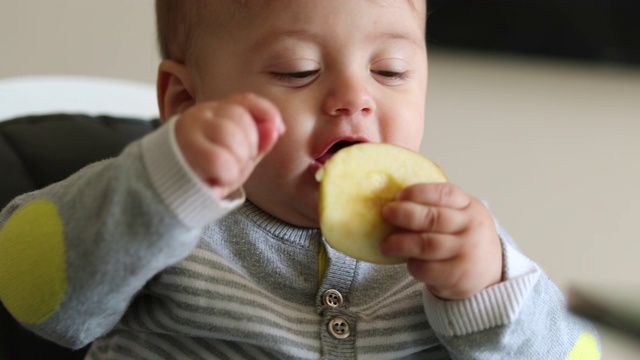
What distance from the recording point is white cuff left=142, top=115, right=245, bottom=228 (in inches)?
20.3

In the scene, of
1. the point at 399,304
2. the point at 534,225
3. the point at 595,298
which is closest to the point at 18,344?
the point at 399,304

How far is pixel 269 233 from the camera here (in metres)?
0.73

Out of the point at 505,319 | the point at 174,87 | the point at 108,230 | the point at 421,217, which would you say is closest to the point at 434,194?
the point at 421,217

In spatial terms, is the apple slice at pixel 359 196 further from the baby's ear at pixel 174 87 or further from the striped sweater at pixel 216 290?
the baby's ear at pixel 174 87

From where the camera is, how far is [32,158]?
2.88 ft

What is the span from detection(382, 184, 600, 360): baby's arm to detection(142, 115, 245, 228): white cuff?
137 mm

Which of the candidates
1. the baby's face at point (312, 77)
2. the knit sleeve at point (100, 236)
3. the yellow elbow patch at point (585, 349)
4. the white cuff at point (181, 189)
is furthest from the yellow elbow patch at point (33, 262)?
the yellow elbow patch at point (585, 349)

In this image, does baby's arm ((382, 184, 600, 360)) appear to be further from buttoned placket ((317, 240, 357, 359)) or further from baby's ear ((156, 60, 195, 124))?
baby's ear ((156, 60, 195, 124))

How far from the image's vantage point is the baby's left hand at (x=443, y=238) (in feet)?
1.87

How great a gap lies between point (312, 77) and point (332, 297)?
199 mm

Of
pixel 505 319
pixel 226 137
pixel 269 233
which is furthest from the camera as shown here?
pixel 269 233

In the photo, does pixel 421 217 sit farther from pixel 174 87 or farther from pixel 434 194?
pixel 174 87

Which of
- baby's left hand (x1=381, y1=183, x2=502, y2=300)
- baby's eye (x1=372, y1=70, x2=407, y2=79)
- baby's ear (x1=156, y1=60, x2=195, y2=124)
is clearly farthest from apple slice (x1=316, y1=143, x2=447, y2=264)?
baby's ear (x1=156, y1=60, x2=195, y2=124)

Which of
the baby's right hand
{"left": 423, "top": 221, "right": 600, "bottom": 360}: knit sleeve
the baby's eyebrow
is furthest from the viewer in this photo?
the baby's eyebrow
